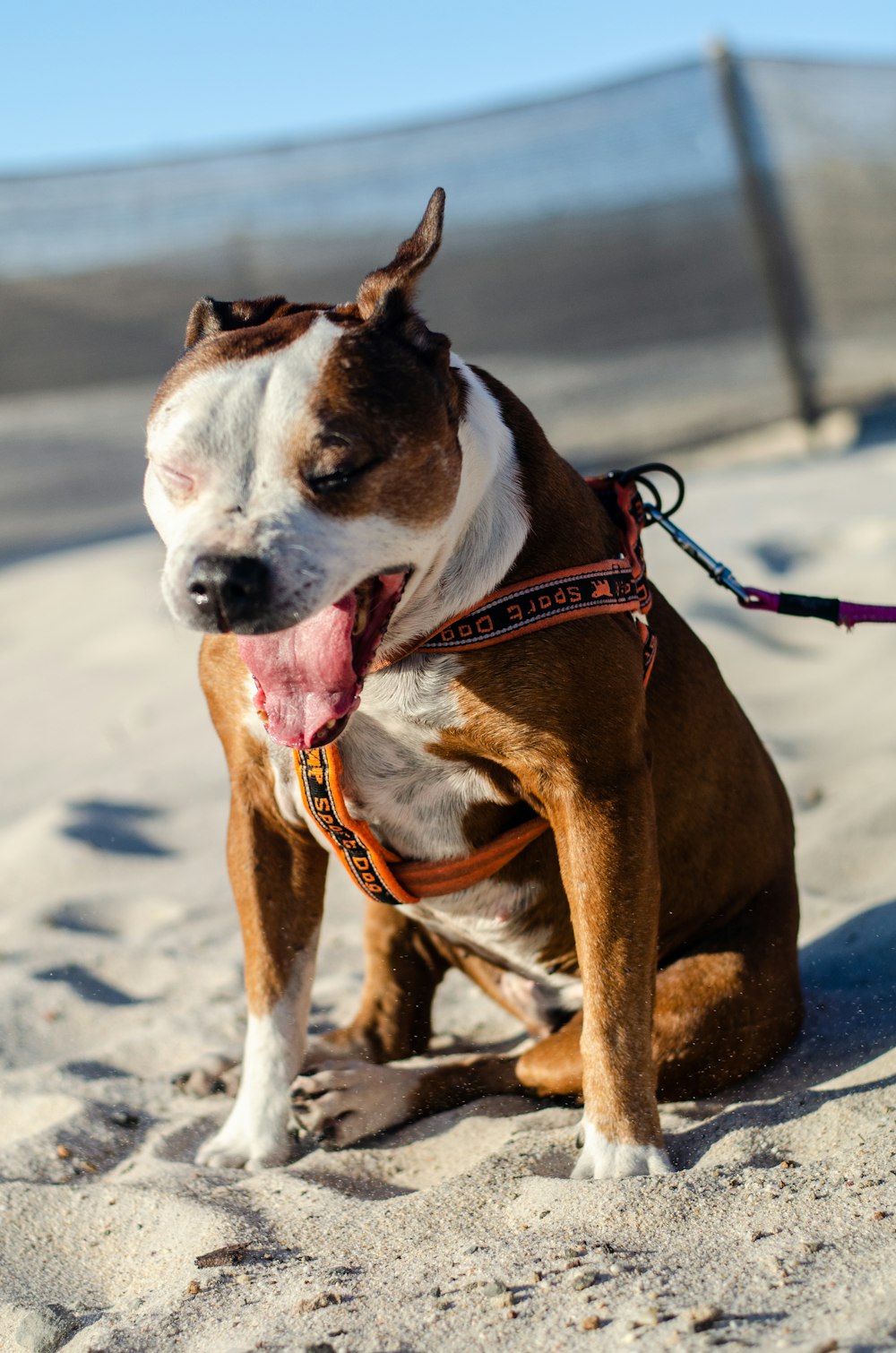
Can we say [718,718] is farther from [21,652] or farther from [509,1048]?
[21,652]

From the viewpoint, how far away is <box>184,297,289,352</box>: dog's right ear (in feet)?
8.09

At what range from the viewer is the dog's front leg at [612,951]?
2.43 m

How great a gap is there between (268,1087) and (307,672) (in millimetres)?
1009

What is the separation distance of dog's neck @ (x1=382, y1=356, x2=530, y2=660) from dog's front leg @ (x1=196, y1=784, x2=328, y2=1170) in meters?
0.59

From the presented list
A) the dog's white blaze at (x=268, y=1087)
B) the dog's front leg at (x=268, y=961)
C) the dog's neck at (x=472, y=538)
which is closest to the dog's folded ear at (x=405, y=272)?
the dog's neck at (x=472, y=538)

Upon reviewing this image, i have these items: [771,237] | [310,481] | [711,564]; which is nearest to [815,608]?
[711,564]

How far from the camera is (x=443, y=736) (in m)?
2.47

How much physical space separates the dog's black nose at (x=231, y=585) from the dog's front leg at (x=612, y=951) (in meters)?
0.68

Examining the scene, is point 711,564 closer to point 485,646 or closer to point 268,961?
point 485,646

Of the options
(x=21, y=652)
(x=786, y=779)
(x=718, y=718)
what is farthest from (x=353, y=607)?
(x=21, y=652)

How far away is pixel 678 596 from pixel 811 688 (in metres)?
0.99

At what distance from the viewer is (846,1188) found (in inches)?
86.4

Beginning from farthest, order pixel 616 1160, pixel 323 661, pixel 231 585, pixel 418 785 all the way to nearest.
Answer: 1. pixel 418 785
2. pixel 616 1160
3. pixel 323 661
4. pixel 231 585

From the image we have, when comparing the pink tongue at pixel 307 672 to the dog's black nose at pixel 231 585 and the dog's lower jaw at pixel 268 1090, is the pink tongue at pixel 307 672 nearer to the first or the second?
the dog's black nose at pixel 231 585
